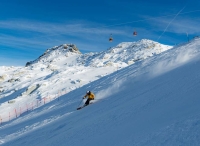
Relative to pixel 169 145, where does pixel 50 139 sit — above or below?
above

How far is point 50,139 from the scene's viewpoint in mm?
14234

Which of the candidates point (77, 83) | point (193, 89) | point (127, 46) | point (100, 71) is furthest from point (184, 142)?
point (127, 46)

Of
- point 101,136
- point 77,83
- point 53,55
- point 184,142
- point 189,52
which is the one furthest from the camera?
point 53,55

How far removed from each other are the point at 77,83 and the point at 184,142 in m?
45.8

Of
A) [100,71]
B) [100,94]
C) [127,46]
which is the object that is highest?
[127,46]

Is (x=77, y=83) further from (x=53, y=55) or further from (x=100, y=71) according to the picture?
(x=53, y=55)

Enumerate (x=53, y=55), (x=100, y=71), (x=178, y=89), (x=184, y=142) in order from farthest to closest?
(x=53, y=55)
(x=100, y=71)
(x=178, y=89)
(x=184, y=142)

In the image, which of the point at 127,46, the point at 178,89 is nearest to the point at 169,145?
the point at 178,89

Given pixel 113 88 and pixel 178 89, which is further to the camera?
pixel 113 88

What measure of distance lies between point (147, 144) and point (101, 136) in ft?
11.7

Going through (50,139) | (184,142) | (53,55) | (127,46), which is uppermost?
(53,55)

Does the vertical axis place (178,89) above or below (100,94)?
below

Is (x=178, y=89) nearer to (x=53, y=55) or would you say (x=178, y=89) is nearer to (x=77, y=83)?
(x=77, y=83)

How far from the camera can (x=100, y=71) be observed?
6525 centimetres
